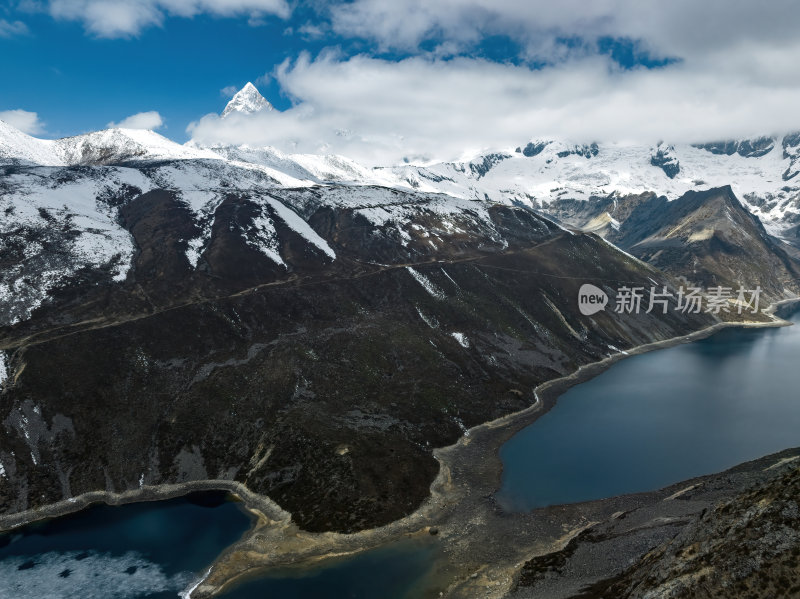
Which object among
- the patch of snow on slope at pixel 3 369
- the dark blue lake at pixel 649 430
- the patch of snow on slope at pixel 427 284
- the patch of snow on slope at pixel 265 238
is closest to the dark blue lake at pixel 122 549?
the patch of snow on slope at pixel 3 369

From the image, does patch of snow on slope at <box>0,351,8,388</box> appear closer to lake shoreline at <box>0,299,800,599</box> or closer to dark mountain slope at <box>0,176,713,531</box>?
dark mountain slope at <box>0,176,713,531</box>

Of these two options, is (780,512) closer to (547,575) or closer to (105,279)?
(547,575)

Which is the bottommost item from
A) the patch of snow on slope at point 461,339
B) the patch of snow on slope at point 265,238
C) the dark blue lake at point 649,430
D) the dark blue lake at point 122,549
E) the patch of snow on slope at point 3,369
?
the dark blue lake at point 649,430

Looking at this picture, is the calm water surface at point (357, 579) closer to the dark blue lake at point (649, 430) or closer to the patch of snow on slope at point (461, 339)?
the dark blue lake at point (649, 430)

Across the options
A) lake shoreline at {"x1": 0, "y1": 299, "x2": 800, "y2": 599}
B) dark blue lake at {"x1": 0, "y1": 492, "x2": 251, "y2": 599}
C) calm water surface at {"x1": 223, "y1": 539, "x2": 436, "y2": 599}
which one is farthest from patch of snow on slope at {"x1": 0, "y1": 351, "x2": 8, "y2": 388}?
calm water surface at {"x1": 223, "y1": 539, "x2": 436, "y2": 599}

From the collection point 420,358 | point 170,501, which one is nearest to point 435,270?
point 420,358

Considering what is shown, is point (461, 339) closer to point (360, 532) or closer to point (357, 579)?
point (360, 532)
